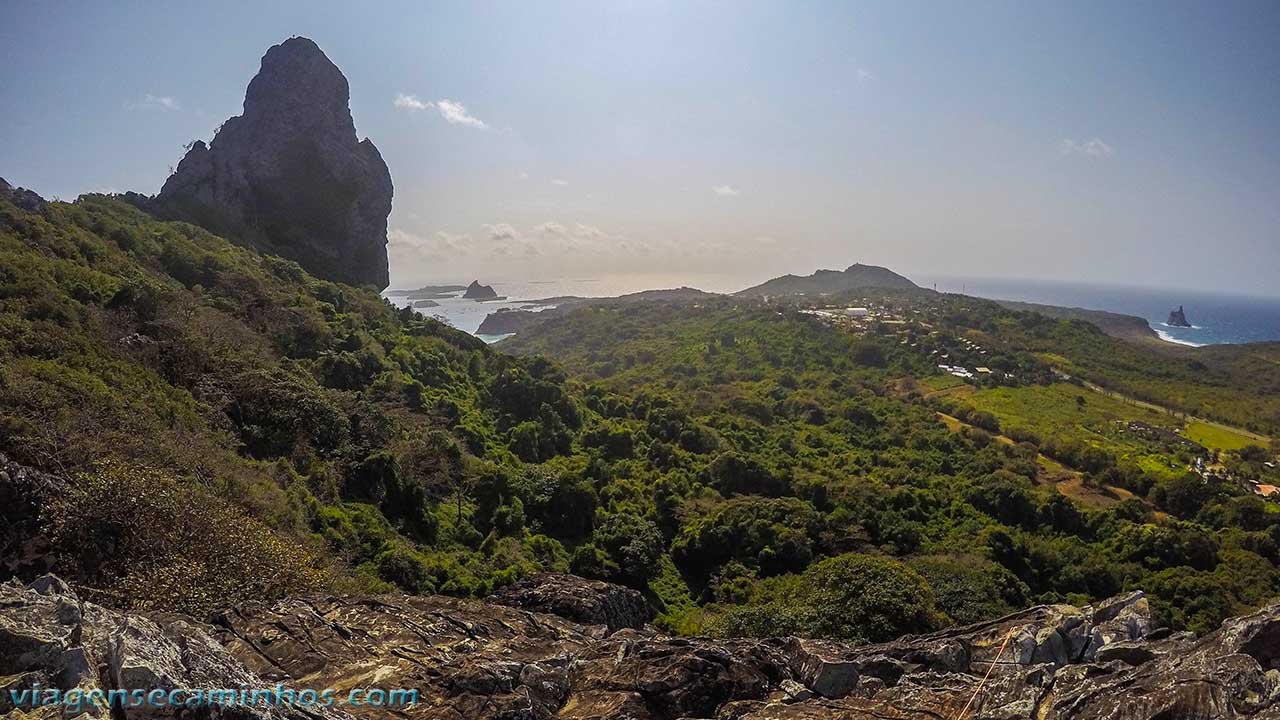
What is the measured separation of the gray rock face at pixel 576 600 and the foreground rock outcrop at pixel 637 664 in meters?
4.35

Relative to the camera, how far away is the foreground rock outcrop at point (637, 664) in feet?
19.3

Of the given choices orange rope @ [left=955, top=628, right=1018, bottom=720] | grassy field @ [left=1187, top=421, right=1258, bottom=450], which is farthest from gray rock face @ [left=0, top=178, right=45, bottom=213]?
grassy field @ [left=1187, top=421, right=1258, bottom=450]

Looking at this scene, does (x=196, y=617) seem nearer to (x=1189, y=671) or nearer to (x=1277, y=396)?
(x=1189, y=671)

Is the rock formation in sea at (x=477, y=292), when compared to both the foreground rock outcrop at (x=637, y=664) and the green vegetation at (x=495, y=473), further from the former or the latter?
the foreground rock outcrop at (x=637, y=664)

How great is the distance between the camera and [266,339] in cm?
2933

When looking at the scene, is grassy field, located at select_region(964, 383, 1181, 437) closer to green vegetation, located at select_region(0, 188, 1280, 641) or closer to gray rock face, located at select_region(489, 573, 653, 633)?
green vegetation, located at select_region(0, 188, 1280, 641)

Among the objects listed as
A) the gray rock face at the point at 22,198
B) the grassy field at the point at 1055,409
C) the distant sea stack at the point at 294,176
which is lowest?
the grassy field at the point at 1055,409

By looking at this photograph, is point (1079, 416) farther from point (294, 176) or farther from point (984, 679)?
point (294, 176)

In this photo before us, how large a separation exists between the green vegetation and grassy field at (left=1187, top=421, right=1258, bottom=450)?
2.19 metres

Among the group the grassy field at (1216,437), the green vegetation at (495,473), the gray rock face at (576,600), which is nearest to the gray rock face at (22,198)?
the green vegetation at (495,473)

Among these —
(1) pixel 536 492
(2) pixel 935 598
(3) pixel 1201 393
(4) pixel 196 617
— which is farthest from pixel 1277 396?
(4) pixel 196 617

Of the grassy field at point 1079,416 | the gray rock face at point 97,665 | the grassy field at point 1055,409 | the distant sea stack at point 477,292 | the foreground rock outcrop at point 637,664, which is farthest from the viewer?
the distant sea stack at point 477,292

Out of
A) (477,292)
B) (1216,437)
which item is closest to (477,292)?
(477,292)

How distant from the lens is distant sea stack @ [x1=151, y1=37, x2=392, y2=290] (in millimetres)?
52781
